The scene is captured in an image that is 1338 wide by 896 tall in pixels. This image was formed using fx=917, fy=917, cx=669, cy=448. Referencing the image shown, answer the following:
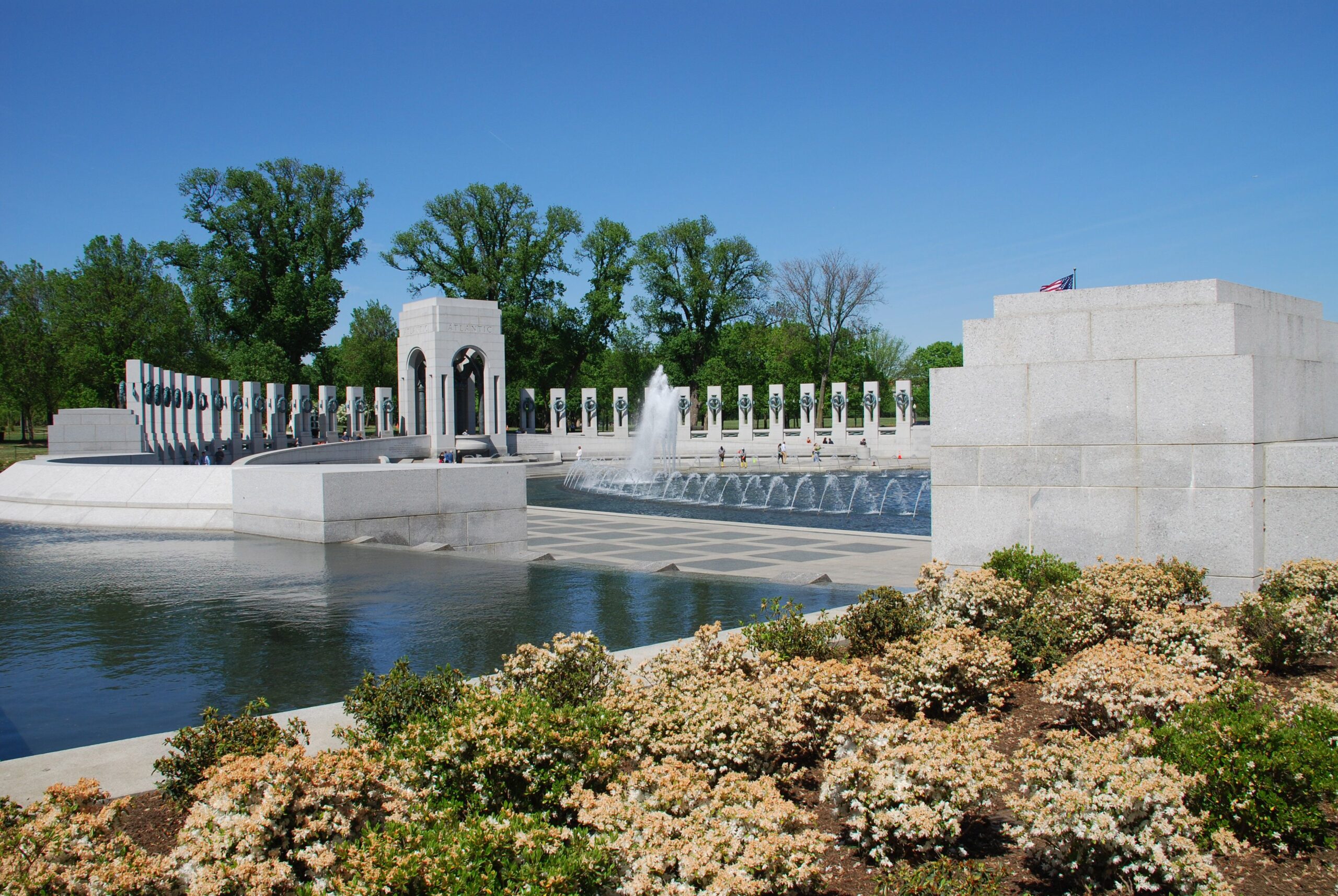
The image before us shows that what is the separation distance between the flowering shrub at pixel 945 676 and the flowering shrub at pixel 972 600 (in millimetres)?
1216

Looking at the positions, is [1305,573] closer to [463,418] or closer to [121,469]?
[121,469]

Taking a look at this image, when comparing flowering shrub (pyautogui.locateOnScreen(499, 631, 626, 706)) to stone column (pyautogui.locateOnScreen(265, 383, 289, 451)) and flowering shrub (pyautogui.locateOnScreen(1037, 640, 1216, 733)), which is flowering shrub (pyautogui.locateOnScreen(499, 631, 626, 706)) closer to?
flowering shrub (pyautogui.locateOnScreen(1037, 640, 1216, 733))

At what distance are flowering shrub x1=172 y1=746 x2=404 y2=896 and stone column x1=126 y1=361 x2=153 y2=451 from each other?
31.6 metres

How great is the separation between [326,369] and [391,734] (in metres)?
64.7

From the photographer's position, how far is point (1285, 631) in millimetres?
5625

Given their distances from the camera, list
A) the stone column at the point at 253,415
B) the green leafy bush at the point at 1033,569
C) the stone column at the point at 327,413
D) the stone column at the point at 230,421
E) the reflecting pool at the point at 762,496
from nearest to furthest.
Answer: the green leafy bush at the point at 1033,569 < the reflecting pool at the point at 762,496 < the stone column at the point at 230,421 < the stone column at the point at 253,415 < the stone column at the point at 327,413

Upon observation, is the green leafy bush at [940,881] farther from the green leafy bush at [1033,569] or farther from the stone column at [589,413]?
the stone column at [589,413]

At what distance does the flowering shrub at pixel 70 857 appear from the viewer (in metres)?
2.76

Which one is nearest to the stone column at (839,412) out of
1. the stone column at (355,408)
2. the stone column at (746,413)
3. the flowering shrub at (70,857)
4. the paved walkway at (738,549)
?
the stone column at (746,413)

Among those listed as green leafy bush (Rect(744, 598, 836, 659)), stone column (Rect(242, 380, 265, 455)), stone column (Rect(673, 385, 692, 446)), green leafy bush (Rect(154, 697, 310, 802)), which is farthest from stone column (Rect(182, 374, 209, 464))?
green leafy bush (Rect(154, 697, 310, 802))

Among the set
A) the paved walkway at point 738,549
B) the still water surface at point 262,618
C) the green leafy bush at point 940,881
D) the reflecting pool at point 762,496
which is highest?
the green leafy bush at point 940,881

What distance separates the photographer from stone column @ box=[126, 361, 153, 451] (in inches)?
1224

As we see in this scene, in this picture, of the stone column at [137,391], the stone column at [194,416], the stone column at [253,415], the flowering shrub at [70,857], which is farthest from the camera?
the stone column at [253,415]

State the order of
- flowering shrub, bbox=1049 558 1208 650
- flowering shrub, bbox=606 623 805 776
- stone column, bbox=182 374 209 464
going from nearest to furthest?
flowering shrub, bbox=606 623 805 776, flowering shrub, bbox=1049 558 1208 650, stone column, bbox=182 374 209 464
